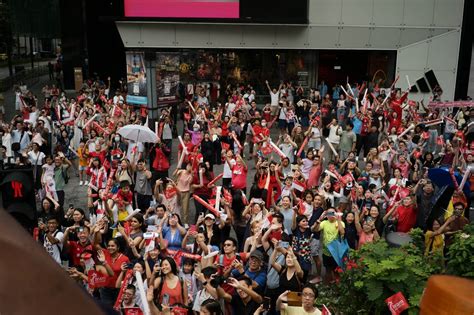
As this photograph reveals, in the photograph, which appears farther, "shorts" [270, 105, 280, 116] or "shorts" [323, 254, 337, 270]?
"shorts" [270, 105, 280, 116]

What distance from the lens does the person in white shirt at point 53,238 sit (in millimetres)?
7164

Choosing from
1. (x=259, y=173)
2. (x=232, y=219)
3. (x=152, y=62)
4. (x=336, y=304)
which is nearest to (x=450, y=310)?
(x=336, y=304)

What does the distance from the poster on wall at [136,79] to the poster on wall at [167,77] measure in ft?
3.06

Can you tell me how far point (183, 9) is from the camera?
22906 mm

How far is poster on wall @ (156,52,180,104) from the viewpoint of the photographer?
71.4 ft

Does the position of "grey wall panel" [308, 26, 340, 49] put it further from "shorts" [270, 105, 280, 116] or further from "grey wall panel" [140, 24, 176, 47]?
"grey wall panel" [140, 24, 176, 47]

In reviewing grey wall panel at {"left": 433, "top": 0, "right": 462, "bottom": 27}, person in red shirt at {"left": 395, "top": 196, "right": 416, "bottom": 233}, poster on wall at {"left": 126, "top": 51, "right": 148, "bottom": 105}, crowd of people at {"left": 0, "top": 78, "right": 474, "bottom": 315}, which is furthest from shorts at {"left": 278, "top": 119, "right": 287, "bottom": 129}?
grey wall panel at {"left": 433, "top": 0, "right": 462, "bottom": 27}

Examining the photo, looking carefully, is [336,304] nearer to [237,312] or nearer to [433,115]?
[237,312]

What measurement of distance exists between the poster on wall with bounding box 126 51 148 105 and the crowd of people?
5196 mm

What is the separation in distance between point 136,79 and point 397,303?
55.1 ft

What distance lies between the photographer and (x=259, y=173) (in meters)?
9.98

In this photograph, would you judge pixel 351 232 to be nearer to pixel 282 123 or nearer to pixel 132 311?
pixel 132 311

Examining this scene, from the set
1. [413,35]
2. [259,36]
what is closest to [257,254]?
Answer: [259,36]

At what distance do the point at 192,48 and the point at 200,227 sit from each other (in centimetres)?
1747
